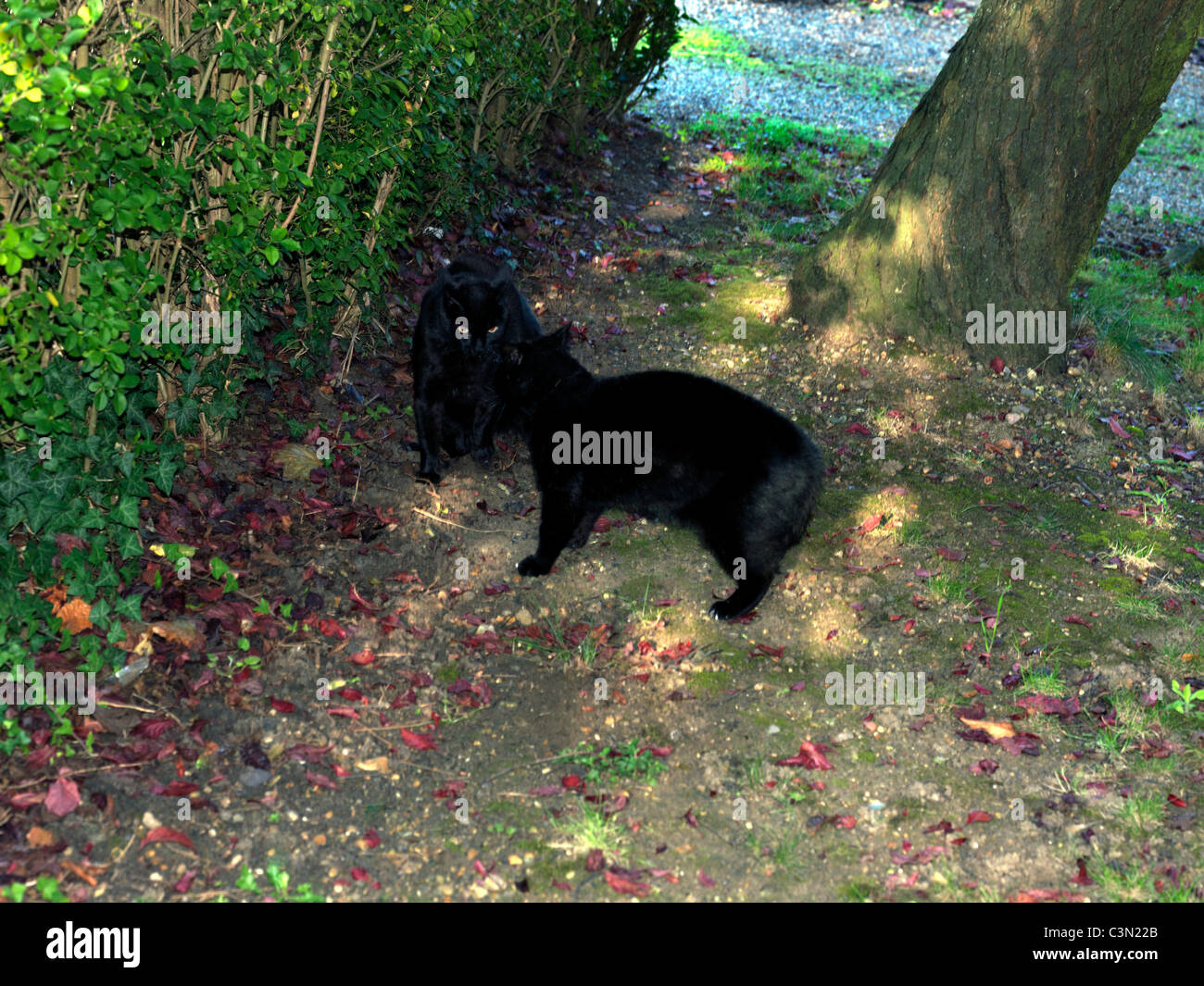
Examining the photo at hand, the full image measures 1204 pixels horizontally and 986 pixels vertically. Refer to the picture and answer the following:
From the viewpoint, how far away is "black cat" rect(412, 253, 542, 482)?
542 cm

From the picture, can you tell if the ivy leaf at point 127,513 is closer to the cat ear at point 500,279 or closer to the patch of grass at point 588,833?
the patch of grass at point 588,833

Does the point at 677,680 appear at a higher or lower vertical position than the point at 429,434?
lower

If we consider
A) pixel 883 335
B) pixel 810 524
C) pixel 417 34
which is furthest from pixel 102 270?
pixel 883 335

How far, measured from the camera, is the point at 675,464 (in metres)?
4.91

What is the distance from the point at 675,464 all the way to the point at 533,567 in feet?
2.96

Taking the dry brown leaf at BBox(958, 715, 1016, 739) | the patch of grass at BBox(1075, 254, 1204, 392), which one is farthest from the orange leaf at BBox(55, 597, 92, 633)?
the patch of grass at BBox(1075, 254, 1204, 392)

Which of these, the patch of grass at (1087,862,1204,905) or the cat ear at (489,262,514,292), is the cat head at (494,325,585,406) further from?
the patch of grass at (1087,862,1204,905)

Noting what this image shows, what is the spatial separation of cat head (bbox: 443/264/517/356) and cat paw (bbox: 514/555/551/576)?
135cm

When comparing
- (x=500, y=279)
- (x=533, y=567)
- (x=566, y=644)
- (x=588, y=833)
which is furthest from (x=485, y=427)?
(x=588, y=833)

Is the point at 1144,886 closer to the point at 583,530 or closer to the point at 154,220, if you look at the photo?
the point at 583,530

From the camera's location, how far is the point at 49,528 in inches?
148

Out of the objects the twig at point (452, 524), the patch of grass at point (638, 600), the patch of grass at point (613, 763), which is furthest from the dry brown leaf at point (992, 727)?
the twig at point (452, 524)

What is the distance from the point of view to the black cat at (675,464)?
4.72 meters
